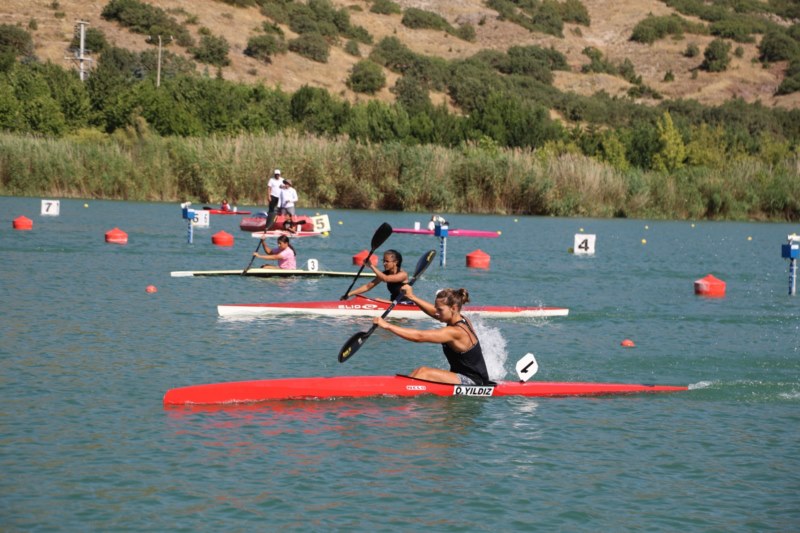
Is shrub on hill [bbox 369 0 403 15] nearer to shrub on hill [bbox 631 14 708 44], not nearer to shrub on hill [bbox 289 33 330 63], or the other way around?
shrub on hill [bbox 289 33 330 63]

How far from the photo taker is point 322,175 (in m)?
48.9

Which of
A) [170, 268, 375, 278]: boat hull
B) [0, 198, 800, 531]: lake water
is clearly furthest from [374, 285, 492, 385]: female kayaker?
[170, 268, 375, 278]: boat hull

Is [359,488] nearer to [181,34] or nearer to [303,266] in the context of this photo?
[303,266]

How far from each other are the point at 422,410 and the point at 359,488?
288cm

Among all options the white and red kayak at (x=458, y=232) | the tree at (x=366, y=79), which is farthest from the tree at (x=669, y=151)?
the white and red kayak at (x=458, y=232)

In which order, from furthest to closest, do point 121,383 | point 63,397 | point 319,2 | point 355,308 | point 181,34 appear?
1. point 319,2
2. point 181,34
3. point 355,308
4. point 121,383
5. point 63,397

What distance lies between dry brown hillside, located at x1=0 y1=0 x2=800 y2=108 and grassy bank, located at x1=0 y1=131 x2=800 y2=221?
3129cm

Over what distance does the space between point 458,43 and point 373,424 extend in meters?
103

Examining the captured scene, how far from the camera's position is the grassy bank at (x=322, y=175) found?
158 ft

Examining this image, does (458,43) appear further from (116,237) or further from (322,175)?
(116,237)

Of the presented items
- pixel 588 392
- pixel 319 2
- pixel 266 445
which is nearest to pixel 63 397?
pixel 266 445

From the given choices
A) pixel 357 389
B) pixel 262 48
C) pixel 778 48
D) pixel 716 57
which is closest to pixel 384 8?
pixel 262 48

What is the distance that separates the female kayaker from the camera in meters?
12.8

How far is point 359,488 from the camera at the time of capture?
9727 mm
